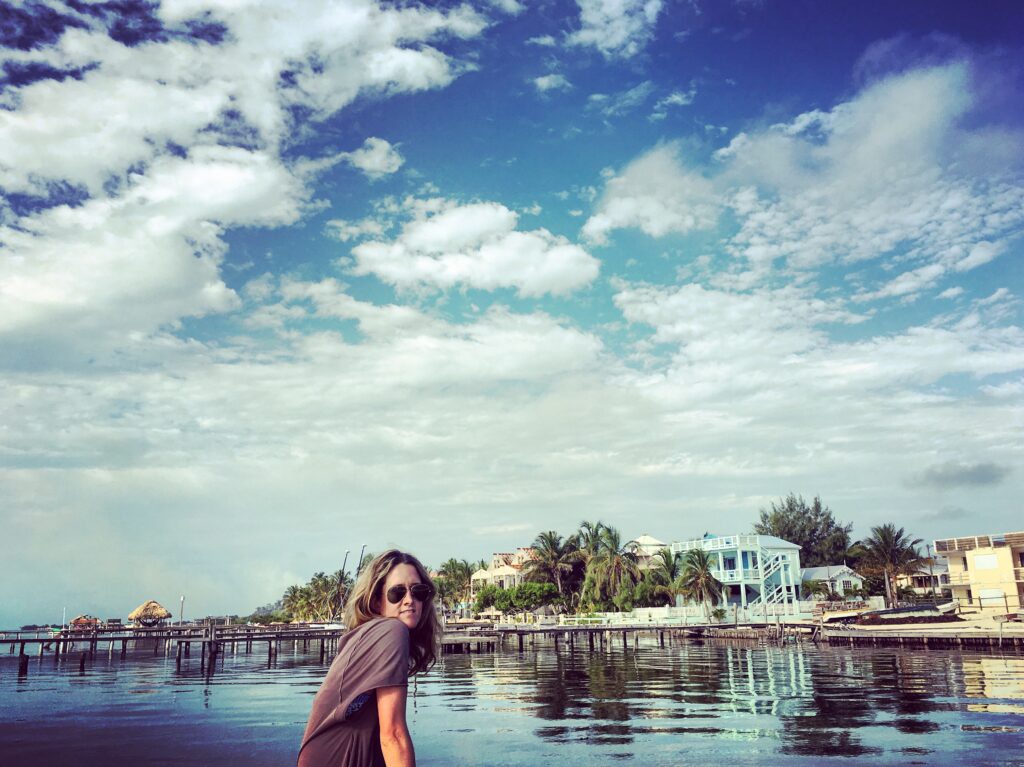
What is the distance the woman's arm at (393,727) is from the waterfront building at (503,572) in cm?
7874

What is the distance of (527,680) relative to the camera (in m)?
33.8

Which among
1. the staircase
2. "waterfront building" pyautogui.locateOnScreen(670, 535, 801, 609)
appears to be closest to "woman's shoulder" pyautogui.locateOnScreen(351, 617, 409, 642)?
"waterfront building" pyautogui.locateOnScreen(670, 535, 801, 609)

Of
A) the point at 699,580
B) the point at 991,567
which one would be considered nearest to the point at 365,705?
the point at 991,567

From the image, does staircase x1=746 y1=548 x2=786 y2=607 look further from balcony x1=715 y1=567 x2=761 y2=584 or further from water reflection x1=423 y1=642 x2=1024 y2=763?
water reflection x1=423 y1=642 x2=1024 y2=763

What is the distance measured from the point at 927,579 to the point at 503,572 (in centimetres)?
4637

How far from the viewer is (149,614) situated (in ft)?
291

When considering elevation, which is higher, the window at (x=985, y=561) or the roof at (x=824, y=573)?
the window at (x=985, y=561)

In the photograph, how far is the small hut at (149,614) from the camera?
8794 cm

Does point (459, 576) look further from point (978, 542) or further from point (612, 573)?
point (978, 542)

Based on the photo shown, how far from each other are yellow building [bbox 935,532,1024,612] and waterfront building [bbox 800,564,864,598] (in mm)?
22340

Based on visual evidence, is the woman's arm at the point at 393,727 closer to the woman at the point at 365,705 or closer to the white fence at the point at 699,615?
the woman at the point at 365,705

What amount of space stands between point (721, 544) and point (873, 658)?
25.5m

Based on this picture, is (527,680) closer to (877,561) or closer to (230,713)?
(230,713)

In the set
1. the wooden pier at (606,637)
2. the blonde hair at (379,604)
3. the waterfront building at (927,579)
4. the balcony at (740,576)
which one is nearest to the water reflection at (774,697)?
the wooden pier at (606,637)
